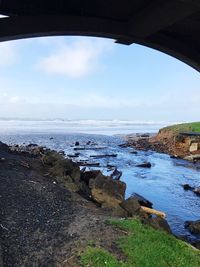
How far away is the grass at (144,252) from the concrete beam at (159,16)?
4569 millimetres

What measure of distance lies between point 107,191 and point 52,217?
3486 mm

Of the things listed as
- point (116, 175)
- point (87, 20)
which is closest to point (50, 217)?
point (87, 20)

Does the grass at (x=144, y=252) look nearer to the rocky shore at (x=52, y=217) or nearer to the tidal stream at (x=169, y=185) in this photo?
the rocky shore at (x=52, y=217)

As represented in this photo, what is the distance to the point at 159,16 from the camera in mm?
10117

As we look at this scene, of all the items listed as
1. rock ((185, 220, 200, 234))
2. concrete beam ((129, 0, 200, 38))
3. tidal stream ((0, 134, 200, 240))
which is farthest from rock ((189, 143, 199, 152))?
concrete beam ((129, 0, 200, 38))

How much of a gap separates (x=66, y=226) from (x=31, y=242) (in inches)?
Result: 36.2

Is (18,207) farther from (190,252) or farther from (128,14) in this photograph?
(128,14)

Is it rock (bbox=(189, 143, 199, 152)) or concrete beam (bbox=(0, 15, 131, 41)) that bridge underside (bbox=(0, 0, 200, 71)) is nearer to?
concrete beam (bbox=(0, 15, 131, 41))

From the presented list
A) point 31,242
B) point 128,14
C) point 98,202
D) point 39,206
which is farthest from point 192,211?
point 31,242

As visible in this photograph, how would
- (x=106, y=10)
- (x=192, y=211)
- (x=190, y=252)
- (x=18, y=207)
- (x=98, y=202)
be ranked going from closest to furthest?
1. (x=190, y=252)
2. (x=18, y=207)
3. (x=98, y=202)
4. (x=106, y=10)
5. (x=192, y=211)

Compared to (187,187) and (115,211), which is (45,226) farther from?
(187,187)

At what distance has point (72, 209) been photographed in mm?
8156

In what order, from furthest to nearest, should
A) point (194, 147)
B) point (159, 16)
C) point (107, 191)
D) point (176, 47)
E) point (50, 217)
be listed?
point (194, 147), point (176, 47), point (107, 191), point (159, 16), point (50, 217)

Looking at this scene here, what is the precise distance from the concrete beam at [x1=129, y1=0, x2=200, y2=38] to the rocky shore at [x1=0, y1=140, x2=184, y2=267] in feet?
15.0
